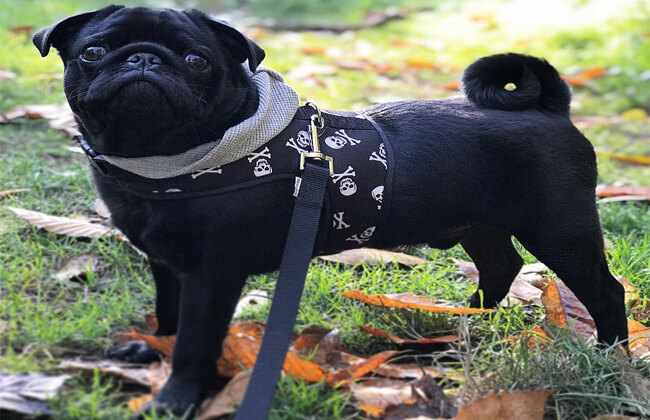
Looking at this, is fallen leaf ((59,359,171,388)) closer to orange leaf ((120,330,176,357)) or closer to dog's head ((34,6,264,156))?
orange leaf ((120,330,176,357))

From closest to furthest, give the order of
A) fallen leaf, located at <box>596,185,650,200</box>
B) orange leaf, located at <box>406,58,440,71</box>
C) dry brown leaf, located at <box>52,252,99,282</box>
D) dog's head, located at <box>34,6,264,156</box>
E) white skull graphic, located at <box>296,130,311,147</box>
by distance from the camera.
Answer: dog's head, located at <box>34,6,264,156</box> < white skull graphic, located at <box>296,130,311,147</box> < dry brown leaf, located at <box>52,252,99,282</box> < fallen leaf, located at <box>596,185,650,200</box> < orange leaf, located at <box>406,58,440,71</box>

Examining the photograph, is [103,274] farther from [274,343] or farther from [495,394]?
[495,394]

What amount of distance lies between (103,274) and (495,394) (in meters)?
1.52

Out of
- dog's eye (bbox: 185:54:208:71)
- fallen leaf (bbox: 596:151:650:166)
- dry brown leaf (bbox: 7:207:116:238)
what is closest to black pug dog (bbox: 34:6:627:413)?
dog's eye (bbox: 185:54:208:71)

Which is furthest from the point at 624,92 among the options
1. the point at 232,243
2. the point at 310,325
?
the point at 232,243

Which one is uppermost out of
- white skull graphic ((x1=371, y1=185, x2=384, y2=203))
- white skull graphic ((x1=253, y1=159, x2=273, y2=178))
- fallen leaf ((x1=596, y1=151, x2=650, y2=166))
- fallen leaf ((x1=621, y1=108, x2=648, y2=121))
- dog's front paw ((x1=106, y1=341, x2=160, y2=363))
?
white skull graphic ((x1=253, y1=159, x2=273, y2=178))

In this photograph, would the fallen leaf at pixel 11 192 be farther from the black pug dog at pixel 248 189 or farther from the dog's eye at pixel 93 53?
the dog's eye at pixel 93 53

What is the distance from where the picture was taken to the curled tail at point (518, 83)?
2572mm

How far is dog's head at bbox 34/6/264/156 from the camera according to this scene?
2057mm

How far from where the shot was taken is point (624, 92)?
20.9 ft

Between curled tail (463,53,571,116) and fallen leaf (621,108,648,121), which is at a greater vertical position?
curled tail (463,53,571,116)

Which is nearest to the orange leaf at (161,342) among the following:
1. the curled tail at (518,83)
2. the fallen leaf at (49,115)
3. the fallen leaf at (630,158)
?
the curled tail at (518,83)

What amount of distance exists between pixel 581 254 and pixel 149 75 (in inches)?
57.8

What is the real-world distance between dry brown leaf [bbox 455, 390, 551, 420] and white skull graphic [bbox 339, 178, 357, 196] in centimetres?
68
